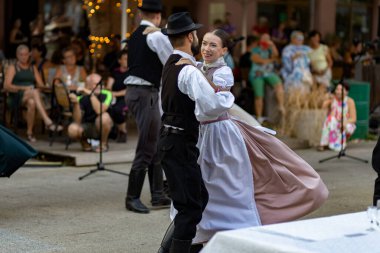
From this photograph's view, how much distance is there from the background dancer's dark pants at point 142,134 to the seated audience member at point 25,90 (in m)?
4.71

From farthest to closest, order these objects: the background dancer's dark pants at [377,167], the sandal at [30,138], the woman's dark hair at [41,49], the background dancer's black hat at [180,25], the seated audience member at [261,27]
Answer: the seated audience member at [261,27], the woman's dark hair at [41,49], the sandal at [30,138], the background dancer's dark pants at [377,167], the background dancer's black hat at [180,25]

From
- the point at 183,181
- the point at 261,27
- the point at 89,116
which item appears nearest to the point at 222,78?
the point at 183,181

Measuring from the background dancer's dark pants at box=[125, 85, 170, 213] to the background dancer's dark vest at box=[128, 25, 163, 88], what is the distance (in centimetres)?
12

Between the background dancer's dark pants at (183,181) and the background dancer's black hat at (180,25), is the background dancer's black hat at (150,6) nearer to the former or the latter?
the background dancer's black hat at (180,25)

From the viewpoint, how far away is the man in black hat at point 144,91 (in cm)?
867

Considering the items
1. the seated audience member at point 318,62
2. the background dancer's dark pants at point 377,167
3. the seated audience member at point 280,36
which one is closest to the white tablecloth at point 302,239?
the background dancer's dark pants at point 377,167

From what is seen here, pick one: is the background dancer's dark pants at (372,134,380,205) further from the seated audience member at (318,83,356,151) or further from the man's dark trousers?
the seated audience member at (318,83,356,151)

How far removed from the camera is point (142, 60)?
869 centimetres

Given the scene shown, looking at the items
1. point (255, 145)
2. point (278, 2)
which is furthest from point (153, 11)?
point (278, 2)

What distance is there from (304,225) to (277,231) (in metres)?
0.21

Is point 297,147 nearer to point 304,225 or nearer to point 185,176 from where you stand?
point 185,176

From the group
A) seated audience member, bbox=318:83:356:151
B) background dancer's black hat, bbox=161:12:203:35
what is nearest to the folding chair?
seated audience member, bbox=318:83:356:151

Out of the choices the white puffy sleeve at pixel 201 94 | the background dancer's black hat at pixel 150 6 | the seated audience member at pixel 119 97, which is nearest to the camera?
the white puffy sleeve at pixel 201 94

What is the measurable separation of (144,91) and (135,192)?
3.27 feet
